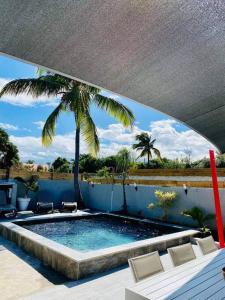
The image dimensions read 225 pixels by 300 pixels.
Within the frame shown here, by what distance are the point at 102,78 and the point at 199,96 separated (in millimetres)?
1471

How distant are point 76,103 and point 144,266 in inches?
399

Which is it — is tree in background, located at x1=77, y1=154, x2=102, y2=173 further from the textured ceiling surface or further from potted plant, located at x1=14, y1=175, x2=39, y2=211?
the textured ceiling surface

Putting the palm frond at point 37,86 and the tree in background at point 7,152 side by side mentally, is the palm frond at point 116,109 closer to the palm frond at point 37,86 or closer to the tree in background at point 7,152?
the palm frond at point 37,86

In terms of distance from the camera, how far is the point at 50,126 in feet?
42.0

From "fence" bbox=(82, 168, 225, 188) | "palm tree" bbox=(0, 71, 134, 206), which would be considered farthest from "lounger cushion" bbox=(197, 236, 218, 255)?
"palm tree" bbox=(0, 71, 134, 206)

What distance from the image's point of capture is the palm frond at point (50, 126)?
12.8 metres

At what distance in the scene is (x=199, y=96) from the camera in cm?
362

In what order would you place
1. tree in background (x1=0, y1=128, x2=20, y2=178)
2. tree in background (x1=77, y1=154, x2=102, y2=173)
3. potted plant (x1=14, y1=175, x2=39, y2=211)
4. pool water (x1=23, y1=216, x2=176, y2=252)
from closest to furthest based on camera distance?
pool water (x1=23, y1=216, x2=176, y2=252)
potted plant (x1=14, y1=175, x2=39, y2=211)
tree in background (x1=0, y1=128, x2=20, y2=178)
tree in background (x1=77, y1=154, x2=102, y2=173)

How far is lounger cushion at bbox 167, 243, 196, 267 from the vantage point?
3.36 meters

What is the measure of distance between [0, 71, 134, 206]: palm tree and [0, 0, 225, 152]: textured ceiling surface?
30.1 ft

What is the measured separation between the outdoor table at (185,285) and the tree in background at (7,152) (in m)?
21.7

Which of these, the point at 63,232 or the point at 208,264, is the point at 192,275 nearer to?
the point at 208,264

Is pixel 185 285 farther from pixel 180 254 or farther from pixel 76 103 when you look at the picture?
pixel 76 103

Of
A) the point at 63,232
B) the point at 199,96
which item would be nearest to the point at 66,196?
the point at 63,232
